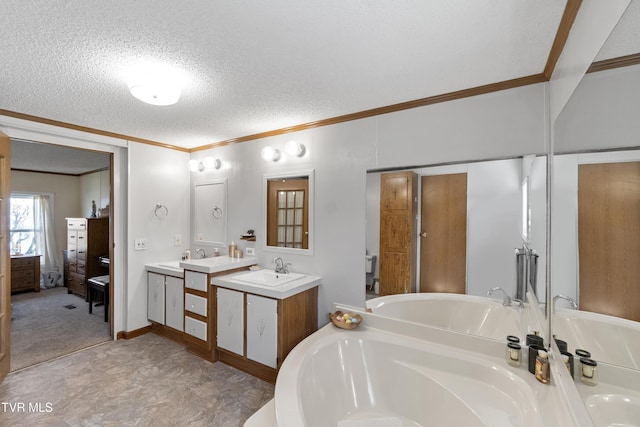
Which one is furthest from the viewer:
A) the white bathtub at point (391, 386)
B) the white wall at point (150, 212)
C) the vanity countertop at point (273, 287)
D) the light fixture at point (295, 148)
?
the white wall at point (150, 212)

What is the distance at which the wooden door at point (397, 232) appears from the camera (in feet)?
7.00

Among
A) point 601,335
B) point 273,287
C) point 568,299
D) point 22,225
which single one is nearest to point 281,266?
point 273,287

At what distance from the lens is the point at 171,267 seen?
124 inches

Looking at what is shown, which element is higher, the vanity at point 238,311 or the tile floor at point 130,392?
the vanity at point 238,311

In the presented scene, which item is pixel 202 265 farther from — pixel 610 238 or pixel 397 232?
pixel 610 238

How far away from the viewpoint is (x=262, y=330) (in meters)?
2.36

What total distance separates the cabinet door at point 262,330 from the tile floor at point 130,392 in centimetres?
27

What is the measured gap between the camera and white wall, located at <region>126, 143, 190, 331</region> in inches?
127

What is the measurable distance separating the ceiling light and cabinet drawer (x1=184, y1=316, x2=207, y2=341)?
191cm

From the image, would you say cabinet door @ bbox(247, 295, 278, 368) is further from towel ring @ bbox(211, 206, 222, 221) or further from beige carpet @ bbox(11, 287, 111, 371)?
beige carpet @ bbox(11, 287, 111, 371)

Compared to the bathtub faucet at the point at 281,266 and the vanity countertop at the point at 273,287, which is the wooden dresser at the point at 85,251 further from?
the bathtub faucet at the point at 281,266

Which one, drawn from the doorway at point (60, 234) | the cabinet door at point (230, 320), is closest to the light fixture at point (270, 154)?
the cabinet door at point (230, 320)

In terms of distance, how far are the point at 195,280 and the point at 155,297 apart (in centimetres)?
89

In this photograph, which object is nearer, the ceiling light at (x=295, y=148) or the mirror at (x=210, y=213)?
the ceiling light at (x=295, y=148)
